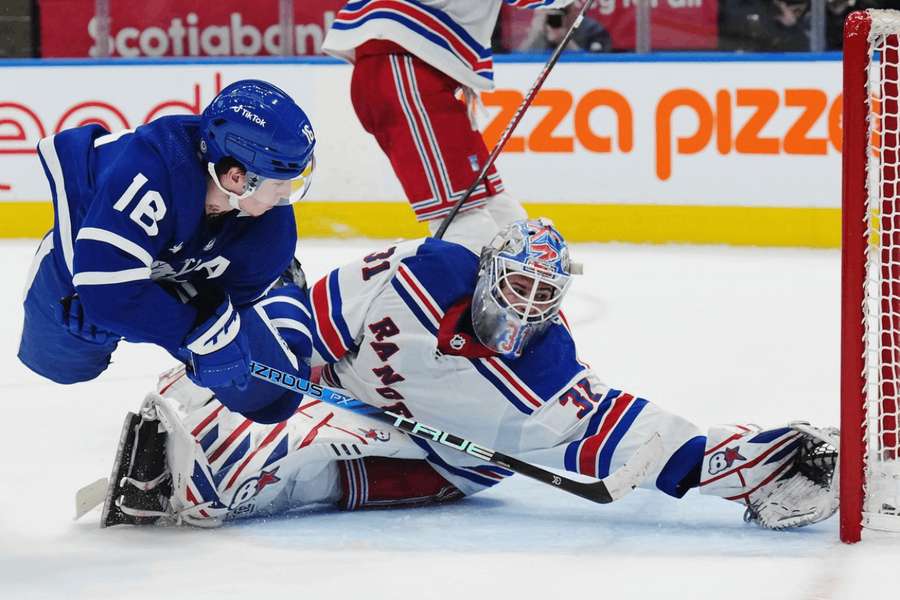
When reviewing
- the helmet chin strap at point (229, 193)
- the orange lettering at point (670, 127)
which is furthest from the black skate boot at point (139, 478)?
the orange lettering at point (670, 127)

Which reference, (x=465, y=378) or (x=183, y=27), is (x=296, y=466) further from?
(x=183, y=27)

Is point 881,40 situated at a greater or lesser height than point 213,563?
greater

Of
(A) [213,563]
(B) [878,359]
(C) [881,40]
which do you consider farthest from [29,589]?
(C) [881,40]

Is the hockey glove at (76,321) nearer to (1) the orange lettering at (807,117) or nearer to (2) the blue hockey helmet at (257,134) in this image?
(2) the blue hockey helmet at (257,134)

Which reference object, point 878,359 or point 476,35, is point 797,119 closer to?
point 476,35

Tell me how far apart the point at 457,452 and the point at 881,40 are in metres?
1.02

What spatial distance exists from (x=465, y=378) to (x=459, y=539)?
0.29 meters

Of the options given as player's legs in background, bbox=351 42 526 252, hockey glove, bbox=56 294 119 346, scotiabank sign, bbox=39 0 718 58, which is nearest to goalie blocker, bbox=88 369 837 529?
hockey glove, bbox=56 294 119 346

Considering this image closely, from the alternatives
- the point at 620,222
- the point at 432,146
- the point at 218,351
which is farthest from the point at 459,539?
the point at 620,222

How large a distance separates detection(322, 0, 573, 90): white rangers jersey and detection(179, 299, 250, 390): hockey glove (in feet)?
3.96

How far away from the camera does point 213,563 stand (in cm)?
239

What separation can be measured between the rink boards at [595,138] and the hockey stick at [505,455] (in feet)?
11.1

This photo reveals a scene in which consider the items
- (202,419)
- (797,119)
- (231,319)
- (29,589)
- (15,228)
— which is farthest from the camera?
(15,228)

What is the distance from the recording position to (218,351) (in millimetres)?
2406
